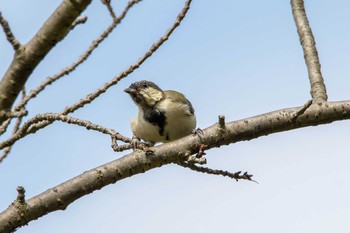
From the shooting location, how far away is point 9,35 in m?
2.09

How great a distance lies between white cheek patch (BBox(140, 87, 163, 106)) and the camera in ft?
21.8

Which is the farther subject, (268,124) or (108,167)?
(268,124)

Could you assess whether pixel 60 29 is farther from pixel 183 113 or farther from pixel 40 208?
pixel 183 113

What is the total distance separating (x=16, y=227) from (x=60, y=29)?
1505mm

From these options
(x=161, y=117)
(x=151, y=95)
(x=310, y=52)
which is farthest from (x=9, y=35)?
(x=151, y=95)

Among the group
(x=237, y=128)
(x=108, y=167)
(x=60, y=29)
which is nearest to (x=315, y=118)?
(x=237, y=128)

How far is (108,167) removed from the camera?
3639 millimetres

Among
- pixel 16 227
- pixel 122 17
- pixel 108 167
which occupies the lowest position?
pixel 16 227

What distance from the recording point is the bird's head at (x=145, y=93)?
21.9 ft

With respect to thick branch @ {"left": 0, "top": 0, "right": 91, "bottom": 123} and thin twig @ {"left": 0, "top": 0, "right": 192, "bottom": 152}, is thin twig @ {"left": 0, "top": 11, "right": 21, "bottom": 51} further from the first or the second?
thin twig @ {"left": 0, "top": 0, "right": 192, "bottom": 152}

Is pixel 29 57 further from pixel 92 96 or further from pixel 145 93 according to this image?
pixel 145 93

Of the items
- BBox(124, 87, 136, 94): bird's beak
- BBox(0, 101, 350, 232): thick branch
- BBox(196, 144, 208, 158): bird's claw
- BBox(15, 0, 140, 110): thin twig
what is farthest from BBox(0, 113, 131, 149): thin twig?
BBox(124, 87, 136, 94): bird's beak

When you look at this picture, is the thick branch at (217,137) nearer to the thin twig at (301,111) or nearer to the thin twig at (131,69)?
the thin twig at (301,111)

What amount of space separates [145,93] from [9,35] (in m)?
4.75
